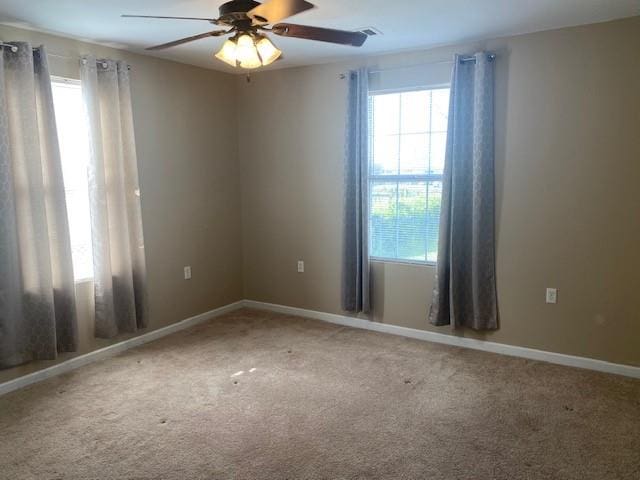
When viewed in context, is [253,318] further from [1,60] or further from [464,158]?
[1,60]

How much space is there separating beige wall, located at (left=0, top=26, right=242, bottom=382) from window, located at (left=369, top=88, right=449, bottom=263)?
1491mm

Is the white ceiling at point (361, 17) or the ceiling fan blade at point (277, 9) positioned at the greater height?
the white ceiling at point (361, 17)

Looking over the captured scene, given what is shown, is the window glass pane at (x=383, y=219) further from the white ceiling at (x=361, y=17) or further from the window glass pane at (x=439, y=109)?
the white ceiling at (x=361, y=17)

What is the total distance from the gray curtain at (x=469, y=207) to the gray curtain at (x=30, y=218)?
2740 millimetres

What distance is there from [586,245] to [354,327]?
1987 millimetres

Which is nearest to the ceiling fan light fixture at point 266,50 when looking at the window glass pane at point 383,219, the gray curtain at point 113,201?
the gray curtain at point 113,201

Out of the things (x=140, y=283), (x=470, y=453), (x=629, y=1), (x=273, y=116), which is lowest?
(x=470, y=453)

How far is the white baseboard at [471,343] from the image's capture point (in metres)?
3.45

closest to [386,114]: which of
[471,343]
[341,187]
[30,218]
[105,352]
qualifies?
[341,187]

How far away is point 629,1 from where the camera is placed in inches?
112

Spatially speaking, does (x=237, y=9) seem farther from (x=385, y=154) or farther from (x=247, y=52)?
(x=385, y=154)

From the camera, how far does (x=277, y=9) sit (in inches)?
83.7

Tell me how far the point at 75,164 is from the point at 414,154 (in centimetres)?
256

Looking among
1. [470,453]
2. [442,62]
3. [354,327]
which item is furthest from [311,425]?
[442,62]
